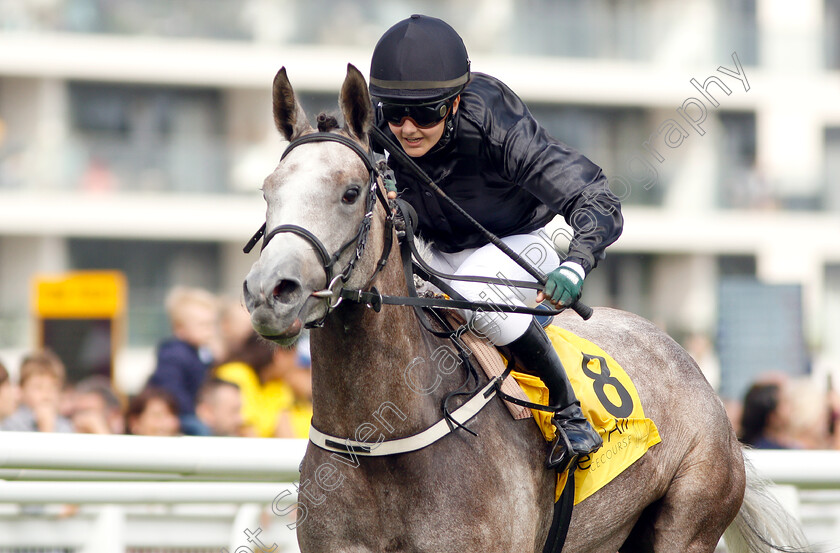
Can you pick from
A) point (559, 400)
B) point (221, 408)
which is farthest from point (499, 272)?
point (221, 408)

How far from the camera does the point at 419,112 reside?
3.44 metres

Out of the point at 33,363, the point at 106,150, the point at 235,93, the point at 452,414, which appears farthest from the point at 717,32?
the point at 452,414

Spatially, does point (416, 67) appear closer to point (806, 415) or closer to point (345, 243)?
point (345, 243)

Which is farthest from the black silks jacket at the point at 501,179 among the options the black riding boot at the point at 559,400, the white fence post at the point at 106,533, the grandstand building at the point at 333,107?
the grandstand building at the point at 333,107

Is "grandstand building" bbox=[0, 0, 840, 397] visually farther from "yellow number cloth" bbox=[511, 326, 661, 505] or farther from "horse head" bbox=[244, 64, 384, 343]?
"horse head" bbox=[244, 64, 384, 343]

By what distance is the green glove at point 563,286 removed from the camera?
11.1 feet

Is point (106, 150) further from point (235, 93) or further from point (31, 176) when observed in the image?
point (235, 93)

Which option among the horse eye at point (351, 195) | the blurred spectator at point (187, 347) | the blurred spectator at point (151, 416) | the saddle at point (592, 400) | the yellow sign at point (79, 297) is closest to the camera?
the horse eye at point (351, 195)

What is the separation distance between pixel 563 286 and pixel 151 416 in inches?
136

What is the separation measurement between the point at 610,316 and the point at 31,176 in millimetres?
18979

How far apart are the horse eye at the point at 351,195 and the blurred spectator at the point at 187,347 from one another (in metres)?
3.84

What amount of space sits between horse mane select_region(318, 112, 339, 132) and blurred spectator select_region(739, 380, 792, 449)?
14.5 ft

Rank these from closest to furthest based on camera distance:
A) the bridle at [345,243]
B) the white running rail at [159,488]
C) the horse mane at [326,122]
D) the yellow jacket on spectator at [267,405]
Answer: the bridle at [345,243] → the horse mane at [326,122] → the white running rail at [159,488] → the yellow jacket on spectator at [267,405]

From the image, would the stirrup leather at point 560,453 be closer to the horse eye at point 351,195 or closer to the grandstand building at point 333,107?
the horse eye at point 351,195
